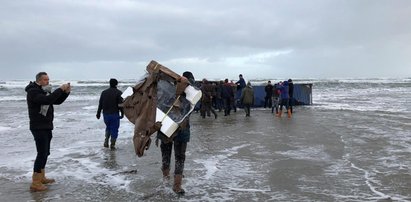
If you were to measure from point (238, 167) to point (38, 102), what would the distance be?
3.83 meters

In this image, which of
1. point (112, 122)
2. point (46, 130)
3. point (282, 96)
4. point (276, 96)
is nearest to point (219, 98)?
point (276, 96)

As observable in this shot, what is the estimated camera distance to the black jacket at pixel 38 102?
22.0ft

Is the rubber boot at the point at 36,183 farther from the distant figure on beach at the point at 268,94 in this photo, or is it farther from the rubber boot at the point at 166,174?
the distant figure on beach at the point at 268,94

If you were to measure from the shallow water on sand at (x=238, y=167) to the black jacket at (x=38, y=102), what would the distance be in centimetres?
105

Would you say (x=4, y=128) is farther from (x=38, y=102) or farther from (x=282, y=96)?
(x=282, y=96)

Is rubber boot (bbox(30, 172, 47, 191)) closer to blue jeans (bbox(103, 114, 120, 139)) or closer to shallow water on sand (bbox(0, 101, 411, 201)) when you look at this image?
shallow water on sand (bbox(0, 101, 411, 201))

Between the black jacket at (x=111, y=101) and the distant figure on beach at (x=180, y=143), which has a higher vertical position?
the black jacket at (x=111, y=101)

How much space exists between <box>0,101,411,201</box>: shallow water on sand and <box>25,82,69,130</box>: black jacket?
1049mm

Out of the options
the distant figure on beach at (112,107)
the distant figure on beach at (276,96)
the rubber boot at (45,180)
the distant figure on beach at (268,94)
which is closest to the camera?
the rubber boot at (45,180)

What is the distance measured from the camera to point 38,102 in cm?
677

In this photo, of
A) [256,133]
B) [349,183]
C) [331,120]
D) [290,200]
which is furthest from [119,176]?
[331,120]

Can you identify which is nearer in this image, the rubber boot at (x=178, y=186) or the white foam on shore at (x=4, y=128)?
the rubber boot at (x=178, y=186)

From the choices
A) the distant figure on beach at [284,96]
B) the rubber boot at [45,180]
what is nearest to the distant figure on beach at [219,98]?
the distant figure on beach at [284,96]

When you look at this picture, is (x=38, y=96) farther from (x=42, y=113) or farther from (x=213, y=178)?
(x=213, y=178)
